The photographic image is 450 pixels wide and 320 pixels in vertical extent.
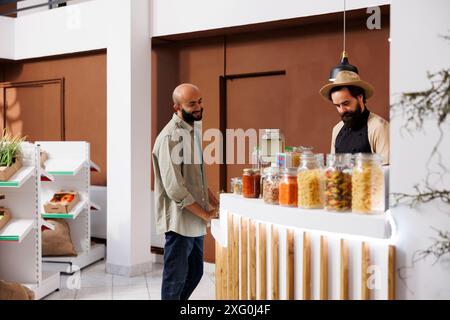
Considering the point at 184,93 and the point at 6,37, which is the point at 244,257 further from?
the point at 6,37

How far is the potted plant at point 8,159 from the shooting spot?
4176 mm

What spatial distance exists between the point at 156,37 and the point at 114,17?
18.9 inches

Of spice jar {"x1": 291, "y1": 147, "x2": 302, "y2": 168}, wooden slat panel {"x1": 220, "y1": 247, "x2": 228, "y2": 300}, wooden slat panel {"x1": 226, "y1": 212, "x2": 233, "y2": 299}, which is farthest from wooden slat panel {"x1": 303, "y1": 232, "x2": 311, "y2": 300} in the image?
wooden slat panel {"x1": 220, "y1": 247, "x2": 228, "y2": 300}

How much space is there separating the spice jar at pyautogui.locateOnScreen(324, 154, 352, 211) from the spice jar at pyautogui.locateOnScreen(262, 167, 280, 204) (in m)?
0.31

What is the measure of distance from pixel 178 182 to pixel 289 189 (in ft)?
3.79

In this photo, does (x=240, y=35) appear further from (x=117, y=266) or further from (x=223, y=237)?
(x=223, y=237)

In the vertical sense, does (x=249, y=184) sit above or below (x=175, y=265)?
above

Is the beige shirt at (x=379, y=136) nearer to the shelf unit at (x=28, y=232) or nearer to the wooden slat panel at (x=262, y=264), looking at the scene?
the wooden slat panel at (x=262, y=264)

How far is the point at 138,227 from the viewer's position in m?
5.48

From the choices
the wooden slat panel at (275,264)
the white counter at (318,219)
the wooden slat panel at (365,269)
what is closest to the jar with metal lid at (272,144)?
the white counter at (318,219)

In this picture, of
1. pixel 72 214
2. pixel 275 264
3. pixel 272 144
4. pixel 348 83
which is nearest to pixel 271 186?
pixel 275 264

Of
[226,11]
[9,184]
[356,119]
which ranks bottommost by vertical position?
[9,184]

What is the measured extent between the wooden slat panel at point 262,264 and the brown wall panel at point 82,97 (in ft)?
14.3

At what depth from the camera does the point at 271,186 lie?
7.91ft
